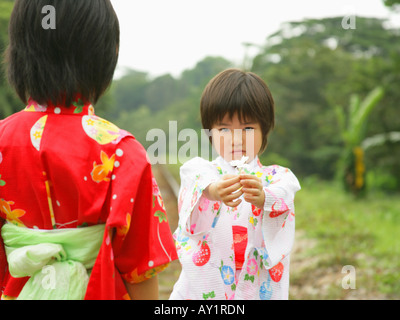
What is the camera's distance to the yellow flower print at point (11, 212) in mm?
1753

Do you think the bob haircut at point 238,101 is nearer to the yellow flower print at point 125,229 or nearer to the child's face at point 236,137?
the child's face at point 236,137

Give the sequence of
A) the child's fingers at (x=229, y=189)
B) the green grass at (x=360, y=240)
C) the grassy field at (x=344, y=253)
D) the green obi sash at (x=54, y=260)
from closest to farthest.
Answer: the green obi sash at (x=54, y=260), the child's fingers at (x=229, y=189), the grassy field at (x=344, y=253), the green grass at (x=360, y=240)

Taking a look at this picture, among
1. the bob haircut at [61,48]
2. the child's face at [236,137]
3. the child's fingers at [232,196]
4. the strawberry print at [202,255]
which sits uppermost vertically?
the bob haircut at [61,48]

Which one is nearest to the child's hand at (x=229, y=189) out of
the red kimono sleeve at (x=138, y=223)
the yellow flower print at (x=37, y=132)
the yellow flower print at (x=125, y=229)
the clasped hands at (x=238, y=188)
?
the clasped hands at (x=238, y=188)

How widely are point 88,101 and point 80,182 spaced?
0.32m

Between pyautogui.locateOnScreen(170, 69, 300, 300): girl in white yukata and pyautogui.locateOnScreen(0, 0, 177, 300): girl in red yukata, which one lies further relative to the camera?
pyautogui.locateOnScreen(170, 69, 300, 300): girl in white yukata

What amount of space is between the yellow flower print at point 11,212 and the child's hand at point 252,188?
2.83 feet

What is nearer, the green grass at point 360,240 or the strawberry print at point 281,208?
the strawberry print at point 281,208

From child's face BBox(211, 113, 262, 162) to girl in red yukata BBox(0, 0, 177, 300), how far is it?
704 mm

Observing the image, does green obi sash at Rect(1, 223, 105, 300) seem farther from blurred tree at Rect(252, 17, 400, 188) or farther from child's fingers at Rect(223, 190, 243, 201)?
blurred tree at Rect(252, 17, 400, 188)

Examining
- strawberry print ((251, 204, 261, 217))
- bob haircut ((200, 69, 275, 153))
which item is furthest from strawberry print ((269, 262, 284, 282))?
bob haircut ((200, 69, 275, 153))

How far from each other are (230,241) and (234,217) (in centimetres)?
12

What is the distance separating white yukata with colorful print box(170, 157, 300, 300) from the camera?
2277mm

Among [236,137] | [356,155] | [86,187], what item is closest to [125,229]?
[86,187]
